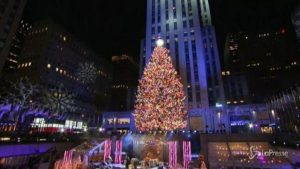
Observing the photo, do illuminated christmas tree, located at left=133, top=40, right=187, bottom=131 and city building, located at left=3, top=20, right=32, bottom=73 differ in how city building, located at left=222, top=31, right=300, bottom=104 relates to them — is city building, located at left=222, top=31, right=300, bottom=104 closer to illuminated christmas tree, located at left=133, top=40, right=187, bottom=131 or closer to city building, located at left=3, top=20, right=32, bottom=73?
illuminated christmas tree, located at left=133, top=40, right=187, bottom=131

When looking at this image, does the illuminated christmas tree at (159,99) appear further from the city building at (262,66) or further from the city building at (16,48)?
the city building at (16,48)

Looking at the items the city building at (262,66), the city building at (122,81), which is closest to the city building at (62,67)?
the city building at (122,81)

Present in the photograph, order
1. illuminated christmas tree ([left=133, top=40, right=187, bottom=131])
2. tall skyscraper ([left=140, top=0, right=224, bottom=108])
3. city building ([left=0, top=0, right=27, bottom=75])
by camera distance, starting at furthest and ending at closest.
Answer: city building ([left=0, top=0, right=27, bottom=75]) → tall skyscraper ([left=140, top=0, right=224, bottom=108]) → illuminated christmas tree ([left=133, top=40, right=187, bottom=131])

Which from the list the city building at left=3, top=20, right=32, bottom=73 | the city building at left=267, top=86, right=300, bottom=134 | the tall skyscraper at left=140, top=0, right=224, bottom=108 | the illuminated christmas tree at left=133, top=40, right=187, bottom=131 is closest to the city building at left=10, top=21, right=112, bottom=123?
the city building at left=3, top=20, right=32, bottom=73

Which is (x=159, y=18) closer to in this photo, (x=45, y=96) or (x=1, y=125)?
(x=45, y=96)

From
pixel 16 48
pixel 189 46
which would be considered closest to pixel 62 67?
pixel 16 48

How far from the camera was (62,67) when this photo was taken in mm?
68938

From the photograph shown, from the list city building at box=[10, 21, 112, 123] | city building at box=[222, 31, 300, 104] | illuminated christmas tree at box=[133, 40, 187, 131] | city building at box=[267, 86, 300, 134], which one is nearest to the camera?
city building at box=[267, 86, 300, 134]

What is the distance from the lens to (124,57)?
128 meters

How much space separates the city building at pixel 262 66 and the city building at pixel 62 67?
186 feet

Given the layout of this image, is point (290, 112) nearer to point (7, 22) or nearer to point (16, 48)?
point (7, 22)

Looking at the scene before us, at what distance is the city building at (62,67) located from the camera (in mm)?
61656

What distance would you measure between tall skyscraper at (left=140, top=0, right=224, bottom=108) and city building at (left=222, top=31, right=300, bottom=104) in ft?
96.9

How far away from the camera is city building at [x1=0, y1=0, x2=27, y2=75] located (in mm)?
52537
